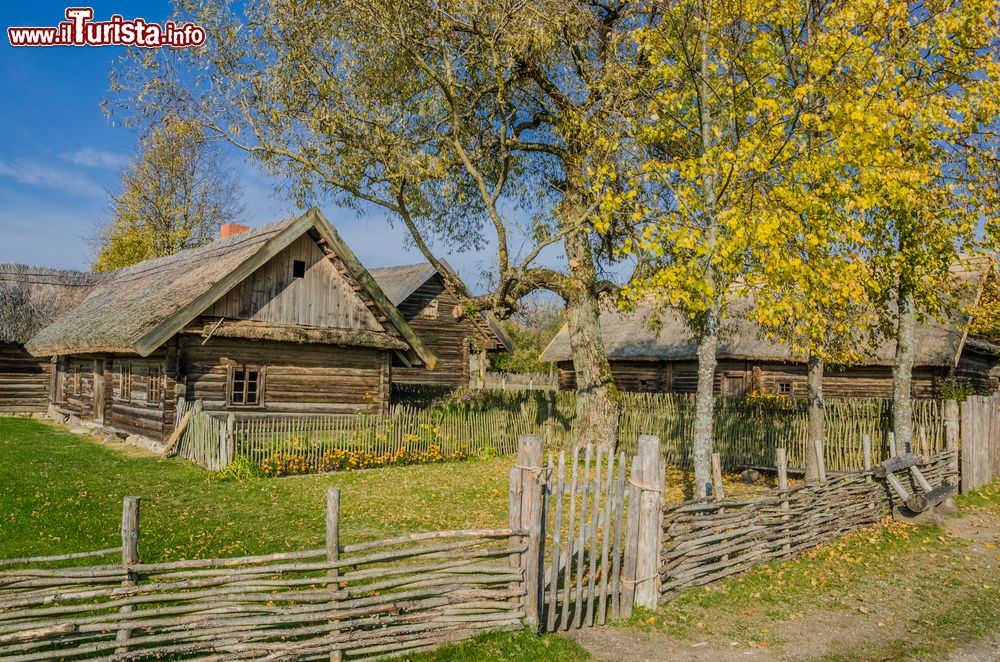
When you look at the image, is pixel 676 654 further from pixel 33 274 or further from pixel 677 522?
pixel 33 274

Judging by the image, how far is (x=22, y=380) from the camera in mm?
27875

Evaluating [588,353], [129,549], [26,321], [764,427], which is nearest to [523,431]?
[588,353]

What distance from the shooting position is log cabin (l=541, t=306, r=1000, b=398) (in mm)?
23703

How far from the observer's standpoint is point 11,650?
522cm

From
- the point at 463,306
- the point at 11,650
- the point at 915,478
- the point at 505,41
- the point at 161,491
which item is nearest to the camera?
the point at 11,650

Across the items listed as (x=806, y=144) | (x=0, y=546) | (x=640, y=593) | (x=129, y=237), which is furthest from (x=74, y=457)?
(x=129, y=237)

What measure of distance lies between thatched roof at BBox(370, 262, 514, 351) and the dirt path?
24.1 m

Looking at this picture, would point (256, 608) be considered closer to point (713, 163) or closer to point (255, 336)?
point (713, 163)

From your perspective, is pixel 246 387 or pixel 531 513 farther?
pixel 246 387

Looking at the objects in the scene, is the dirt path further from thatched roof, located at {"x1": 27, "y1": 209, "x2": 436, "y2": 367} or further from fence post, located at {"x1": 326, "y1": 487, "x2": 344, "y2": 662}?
thatched roof, located at {"x1": 27, "y1": 209, "x2": 436, "y2": 367}

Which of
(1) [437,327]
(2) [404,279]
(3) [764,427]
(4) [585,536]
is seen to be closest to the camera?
(4) [585,536]

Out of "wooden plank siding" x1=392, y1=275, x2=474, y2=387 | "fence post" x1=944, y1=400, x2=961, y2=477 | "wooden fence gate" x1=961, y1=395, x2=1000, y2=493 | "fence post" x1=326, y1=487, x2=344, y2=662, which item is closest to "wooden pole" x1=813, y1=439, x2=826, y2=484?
"fence post" x1=944, y1=400, x2=961, y2=477

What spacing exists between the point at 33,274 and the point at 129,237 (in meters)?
12.3

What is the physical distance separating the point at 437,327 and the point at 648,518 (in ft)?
86.0
